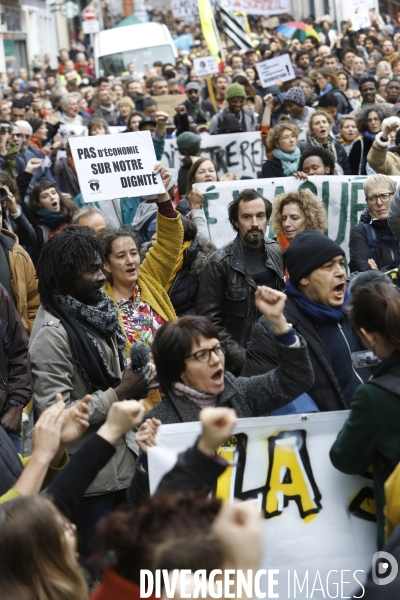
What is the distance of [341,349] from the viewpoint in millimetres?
3600

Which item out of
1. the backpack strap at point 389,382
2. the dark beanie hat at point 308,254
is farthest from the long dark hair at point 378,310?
the dark beanie hat at point 308,254

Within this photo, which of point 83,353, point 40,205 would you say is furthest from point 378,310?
point 40,205

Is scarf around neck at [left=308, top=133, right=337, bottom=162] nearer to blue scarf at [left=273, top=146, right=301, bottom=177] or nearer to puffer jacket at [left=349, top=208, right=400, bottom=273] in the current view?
blue scarf at [left=273, top=146, right=301, bottom=177]

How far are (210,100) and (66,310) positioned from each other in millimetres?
11125

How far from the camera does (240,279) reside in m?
4.99

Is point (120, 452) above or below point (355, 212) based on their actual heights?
below

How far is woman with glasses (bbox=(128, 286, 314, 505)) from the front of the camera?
326 centimetres

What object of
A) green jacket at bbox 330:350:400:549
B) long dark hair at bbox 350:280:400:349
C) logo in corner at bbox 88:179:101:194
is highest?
logo in corner at bbox 88:179:101:194

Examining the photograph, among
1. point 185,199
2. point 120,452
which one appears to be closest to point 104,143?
point 185,199

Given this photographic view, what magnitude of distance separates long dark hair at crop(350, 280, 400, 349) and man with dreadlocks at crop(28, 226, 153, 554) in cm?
111

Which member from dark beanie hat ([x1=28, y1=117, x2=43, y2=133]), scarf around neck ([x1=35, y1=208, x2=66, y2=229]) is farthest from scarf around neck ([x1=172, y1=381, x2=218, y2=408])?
dark beanie hat ([x1=28, y1=117, x2=43, y2=133])

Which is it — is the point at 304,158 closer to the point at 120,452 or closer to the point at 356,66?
the point at 120,452

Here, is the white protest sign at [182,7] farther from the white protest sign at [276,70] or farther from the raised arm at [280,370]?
the raised arm at [280,370]

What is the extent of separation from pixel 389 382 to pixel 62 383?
148cm
